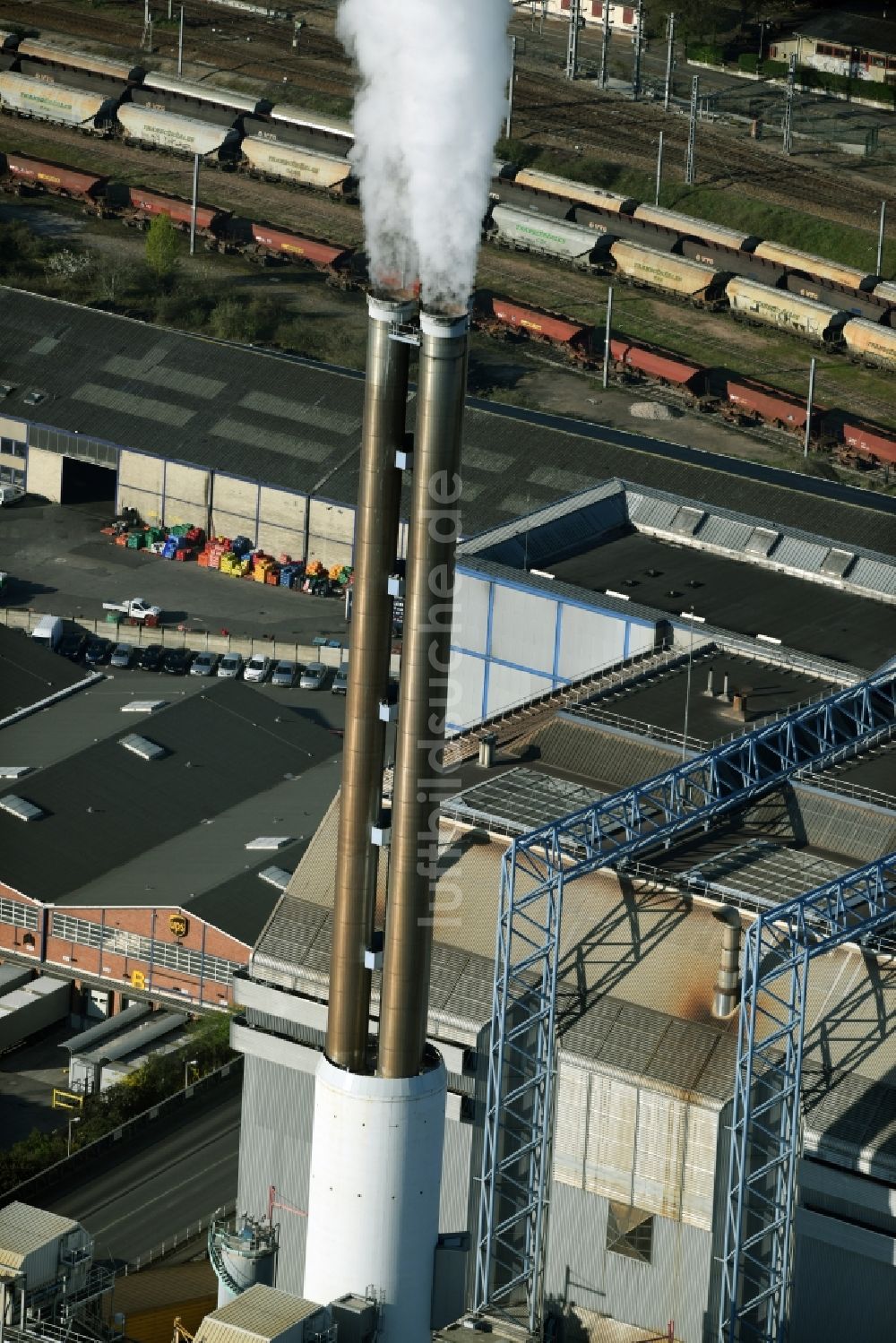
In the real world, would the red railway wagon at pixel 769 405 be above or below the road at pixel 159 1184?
above

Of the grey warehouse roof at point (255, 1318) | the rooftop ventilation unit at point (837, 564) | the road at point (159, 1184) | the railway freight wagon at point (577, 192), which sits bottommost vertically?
the road at point (159, 1184)

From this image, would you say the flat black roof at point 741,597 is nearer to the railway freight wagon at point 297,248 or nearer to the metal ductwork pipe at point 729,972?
the metal ductwork pipe at point 729,972

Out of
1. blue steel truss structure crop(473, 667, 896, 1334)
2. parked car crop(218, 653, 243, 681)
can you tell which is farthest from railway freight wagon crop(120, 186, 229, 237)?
blue steel truss structure crop(473, 667, 896, 1334)

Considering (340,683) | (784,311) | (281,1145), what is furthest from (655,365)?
(281,1145)

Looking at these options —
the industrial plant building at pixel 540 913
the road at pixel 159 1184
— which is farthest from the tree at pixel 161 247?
the road at pixel 159 1184

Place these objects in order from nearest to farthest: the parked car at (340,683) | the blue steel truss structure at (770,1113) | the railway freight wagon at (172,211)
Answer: the blue steel truss structure at (770,1113) < the parked car at (340,683) < the railway freight wagon at (172,211)

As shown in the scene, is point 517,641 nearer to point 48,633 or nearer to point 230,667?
point 230,667
